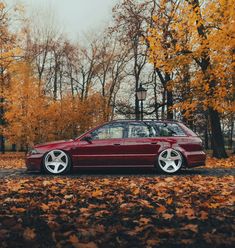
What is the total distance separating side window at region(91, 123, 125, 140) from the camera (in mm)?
10820

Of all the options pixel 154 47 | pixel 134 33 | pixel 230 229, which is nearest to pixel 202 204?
pixel 230 229

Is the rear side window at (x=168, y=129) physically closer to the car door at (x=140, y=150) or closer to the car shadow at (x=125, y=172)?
the car door at (x=140, y=150)

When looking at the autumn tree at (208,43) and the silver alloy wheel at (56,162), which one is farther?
the autumn tree at (208,43)

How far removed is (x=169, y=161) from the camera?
35.1 ft

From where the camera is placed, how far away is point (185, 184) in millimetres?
8203

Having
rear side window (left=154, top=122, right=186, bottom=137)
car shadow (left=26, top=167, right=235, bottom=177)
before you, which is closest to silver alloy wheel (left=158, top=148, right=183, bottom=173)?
car shadow (left=26, top=167, right=235, bottom=177)

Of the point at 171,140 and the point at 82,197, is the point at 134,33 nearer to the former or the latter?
the point at 171,140

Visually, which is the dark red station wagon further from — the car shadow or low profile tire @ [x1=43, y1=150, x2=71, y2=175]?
the car shadow

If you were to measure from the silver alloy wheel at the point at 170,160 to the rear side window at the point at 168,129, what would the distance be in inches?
19.1

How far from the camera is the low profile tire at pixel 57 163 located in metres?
10.7

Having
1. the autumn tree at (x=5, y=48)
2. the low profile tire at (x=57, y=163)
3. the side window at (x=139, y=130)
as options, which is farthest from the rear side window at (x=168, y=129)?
the autumn tree at (x=5, y=48)

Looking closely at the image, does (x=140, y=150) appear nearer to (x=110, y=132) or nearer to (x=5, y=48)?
(x=110, y=132)

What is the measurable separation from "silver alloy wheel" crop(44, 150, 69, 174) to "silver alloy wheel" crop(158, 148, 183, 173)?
243cm

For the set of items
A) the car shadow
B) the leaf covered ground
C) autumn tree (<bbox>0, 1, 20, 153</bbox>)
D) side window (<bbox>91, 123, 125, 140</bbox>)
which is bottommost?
the leaf covered ground
